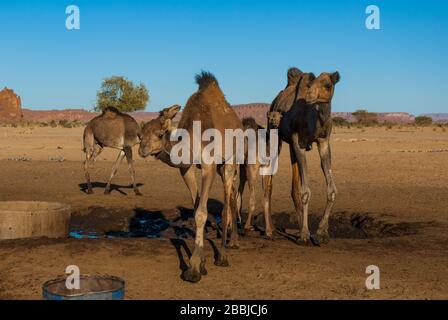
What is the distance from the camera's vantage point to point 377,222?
13.0 meters

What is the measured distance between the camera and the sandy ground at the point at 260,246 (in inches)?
296

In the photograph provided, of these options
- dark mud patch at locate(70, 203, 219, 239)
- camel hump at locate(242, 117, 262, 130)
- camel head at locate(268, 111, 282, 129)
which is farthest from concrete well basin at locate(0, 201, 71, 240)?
camel head at locate(268, 111, 282, 129)

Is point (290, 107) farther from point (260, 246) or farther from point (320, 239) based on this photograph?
point (260, 246)

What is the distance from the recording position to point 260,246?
32.4ft

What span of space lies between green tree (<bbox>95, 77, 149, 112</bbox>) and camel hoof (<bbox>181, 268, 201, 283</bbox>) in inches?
2569

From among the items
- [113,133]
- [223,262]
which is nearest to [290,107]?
[223,262]

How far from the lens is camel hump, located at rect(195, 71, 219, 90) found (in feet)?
28.5

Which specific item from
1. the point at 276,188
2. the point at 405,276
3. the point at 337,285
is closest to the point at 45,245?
the point at 337,285

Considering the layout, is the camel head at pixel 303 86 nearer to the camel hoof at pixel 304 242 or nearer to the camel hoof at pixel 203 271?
the camel hoof at pixel 304 242

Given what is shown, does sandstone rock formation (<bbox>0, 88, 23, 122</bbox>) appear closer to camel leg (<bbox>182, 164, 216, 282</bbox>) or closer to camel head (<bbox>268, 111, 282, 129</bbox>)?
camel head (<bbox>268, 111, 282, 129</bbox>)

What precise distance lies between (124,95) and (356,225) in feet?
202

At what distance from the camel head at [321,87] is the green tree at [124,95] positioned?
63.7 meters

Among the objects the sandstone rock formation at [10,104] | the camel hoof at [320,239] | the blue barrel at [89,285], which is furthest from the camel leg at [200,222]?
the sandstone rock formation at [10,104]
